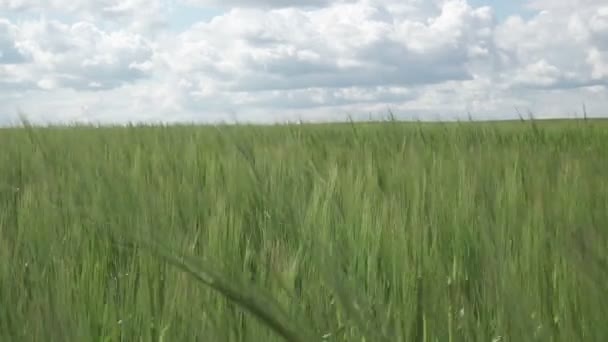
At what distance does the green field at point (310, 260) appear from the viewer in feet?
2.29

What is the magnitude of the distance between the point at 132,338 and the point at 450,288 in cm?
47

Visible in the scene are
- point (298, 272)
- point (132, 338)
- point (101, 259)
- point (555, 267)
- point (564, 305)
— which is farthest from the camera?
point (101, 259)

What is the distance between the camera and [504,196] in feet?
5.30

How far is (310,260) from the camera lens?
1.06 metres

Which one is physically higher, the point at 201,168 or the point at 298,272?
the point at 201,168

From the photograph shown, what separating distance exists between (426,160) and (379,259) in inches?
45.2

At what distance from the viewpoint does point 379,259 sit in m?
1.22

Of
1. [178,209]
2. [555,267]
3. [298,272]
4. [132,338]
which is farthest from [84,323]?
[178,209]

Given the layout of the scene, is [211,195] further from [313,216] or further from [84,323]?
[84,323]

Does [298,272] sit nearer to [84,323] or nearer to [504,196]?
[84,323]

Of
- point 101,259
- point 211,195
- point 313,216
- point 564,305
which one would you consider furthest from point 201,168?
point 564,305

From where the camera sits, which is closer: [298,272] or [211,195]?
[298,272]

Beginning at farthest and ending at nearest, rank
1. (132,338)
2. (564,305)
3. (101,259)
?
1. (101,259)
2. (132,338)
3. (564,305)

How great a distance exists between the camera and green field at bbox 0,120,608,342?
698mm
